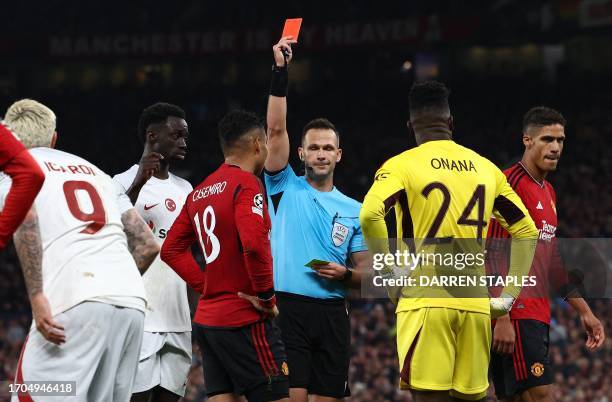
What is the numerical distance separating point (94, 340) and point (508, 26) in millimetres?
28223

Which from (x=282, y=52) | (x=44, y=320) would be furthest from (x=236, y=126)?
(x=44, y=320)

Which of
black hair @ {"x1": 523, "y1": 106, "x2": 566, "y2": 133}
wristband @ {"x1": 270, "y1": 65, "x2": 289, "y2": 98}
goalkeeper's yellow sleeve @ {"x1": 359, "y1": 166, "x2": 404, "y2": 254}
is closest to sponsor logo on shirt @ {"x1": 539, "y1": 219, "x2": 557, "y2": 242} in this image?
black hair @ {"x1": 523, "y1": 106, "x2": 566, "y2": 133}

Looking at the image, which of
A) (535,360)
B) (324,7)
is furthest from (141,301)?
(324,7)

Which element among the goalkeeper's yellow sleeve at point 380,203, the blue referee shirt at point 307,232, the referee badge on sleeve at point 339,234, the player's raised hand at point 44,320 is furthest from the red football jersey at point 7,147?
the referee badge on sleeve at point 339,234

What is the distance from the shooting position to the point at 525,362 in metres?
6.95

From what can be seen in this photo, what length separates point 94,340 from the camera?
16.6 ft

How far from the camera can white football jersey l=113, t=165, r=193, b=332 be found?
694cm

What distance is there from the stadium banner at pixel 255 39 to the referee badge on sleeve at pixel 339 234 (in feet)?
80.8

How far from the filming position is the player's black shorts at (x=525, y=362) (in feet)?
22.8

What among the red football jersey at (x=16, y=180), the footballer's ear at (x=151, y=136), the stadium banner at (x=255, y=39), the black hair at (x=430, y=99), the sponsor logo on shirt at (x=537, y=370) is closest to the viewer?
the red football jersey at (x=16, y=180)

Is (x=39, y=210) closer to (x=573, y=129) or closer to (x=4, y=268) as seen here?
(x=4, y=268)

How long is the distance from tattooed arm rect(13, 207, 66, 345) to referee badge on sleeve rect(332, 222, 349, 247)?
257 cm

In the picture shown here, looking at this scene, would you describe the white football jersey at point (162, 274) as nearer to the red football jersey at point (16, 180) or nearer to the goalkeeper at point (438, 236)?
the goalkeeper at point (438, 236)

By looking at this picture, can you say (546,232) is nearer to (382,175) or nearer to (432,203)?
(432,203)
